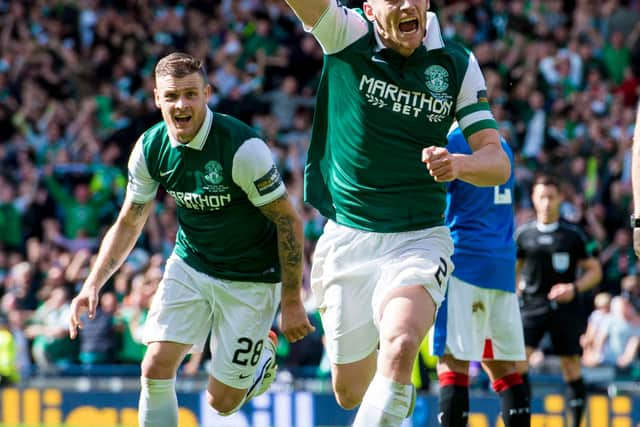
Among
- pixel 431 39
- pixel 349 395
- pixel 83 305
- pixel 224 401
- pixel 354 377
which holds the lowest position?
pixel 224 401

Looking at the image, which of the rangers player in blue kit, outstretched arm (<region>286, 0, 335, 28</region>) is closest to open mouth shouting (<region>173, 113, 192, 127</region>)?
outstretched arm (<region>286, 0, 335, 28</region>)

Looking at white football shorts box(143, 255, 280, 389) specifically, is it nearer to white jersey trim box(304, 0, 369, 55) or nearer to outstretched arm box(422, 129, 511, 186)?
white jersey trim box(304, 0, 369, 55)

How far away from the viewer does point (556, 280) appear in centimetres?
1088

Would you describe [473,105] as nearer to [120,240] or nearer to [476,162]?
[476,162]

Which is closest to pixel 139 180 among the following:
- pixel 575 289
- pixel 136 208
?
pixel 136 208

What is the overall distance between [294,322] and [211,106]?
11.5 meters

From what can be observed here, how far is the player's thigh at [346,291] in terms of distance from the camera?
6.43 meters

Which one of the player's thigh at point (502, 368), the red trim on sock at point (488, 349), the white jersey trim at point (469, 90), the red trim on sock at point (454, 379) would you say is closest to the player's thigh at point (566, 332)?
the player's thigh at point (502, 368)

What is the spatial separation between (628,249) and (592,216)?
59 centimetres

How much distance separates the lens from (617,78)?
18234mm

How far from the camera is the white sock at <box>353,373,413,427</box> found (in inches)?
225

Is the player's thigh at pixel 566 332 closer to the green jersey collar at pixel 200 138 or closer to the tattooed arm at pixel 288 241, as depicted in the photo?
the tattooed arm at pixel 288 241

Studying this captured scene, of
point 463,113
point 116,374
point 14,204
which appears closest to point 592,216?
point 116,374

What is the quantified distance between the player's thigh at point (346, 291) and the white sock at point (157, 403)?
1066 millimetres
